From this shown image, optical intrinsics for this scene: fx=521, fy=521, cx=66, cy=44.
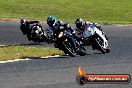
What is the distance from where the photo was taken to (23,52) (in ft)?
76.0

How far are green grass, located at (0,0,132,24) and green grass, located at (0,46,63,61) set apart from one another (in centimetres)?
1481

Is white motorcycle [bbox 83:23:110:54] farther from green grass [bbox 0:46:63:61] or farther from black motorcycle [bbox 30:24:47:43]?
black motorcycle [bbox 30:24:47:43]

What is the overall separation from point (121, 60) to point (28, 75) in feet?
17.0

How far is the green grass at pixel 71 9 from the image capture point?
4231 centimetres

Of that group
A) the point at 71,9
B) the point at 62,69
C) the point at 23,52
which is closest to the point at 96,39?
the point at 23,52

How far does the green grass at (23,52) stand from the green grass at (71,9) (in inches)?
583

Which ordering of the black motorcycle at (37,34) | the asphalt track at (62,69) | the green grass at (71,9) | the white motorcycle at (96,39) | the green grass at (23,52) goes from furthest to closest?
the green grass at (71,9), the black motorcycle at (37,34), the white motorcycle at (96,39), the green grass at (23,52), the asphalt track at (62,69)

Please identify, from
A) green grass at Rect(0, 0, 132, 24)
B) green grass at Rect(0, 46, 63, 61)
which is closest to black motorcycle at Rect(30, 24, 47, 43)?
green grass at Rect(0, 46, 63, 61)

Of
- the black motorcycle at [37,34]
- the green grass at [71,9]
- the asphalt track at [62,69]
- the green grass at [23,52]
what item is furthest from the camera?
the green grass at [71,9]

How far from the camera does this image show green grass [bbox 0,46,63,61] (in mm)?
21817

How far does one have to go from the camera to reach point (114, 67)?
19469mm

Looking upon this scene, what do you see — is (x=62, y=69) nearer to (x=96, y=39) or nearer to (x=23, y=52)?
(x=23, y=52)

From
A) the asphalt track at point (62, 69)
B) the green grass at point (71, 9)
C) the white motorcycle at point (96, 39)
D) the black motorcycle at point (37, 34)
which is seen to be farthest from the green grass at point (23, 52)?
the green grass at point (71, 9)

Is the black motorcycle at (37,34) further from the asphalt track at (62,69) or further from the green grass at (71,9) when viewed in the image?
the green grass at (71,9)
